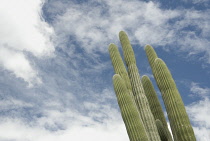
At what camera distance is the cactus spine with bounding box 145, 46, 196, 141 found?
31.6 ft

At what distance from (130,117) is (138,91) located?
2.03m

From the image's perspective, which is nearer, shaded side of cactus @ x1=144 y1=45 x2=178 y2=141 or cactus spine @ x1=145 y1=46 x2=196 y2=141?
cactus spine @ x1=145 y1=46 x2=196 y2=141

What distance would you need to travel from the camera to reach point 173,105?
33.0ft

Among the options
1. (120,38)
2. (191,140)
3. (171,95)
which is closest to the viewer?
(191,140)

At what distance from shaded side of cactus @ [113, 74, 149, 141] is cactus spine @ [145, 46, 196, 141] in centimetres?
117

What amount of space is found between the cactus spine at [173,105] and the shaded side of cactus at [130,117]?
1169mm

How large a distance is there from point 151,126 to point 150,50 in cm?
348

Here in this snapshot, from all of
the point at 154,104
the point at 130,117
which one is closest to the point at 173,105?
the point at 130,117

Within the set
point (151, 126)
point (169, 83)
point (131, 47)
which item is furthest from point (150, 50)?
point (151, 126)

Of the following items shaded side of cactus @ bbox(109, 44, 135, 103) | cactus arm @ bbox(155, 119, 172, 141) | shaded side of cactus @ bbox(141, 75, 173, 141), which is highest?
shaded side of cactus @ bbox(109, 44, 135, 103)

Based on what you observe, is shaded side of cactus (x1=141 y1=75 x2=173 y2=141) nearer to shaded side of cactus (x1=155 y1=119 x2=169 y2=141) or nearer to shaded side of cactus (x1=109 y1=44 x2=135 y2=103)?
→ shaded side of cactus (x1=155 y1=119 x2=169 y2=141)

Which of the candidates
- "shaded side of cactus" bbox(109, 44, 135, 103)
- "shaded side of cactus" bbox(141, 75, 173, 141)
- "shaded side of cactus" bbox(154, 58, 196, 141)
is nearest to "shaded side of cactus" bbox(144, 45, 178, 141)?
"shaded side of cactus" bbox(154, 58, 196, 141)

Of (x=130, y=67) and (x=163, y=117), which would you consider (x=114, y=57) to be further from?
(x=163, y=117)

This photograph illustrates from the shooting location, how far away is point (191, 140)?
31.1ft
